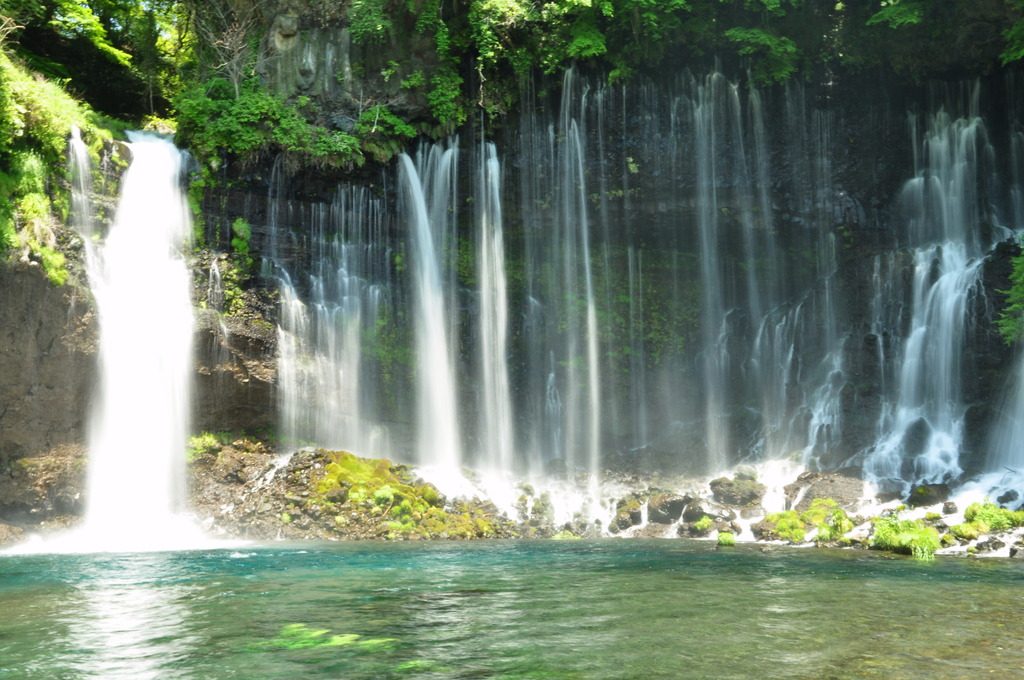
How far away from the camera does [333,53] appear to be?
2441 cm

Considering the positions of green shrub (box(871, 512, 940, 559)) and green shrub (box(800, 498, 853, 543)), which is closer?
green shrub (box(871, 512, 940, 559))

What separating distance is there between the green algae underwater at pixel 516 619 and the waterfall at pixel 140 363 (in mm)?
5795

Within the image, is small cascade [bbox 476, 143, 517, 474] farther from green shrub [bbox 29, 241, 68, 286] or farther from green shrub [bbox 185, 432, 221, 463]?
green shrub [bbox 29, 241, 68, 286]

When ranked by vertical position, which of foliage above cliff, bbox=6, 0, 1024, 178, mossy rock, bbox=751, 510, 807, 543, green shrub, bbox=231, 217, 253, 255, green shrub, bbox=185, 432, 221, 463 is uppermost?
foliage above cliff, bbox=6, 0, 1024, 178

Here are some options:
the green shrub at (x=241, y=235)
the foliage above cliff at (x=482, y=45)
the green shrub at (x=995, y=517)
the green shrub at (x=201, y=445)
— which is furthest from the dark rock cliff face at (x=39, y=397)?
the green shrub at (x=995, y=517)

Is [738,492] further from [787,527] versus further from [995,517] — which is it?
[995,517]

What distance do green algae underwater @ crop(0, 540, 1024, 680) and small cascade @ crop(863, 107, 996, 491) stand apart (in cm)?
761

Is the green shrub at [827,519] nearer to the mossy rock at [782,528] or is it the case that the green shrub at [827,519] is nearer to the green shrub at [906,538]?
the mossy rock at [782,528]

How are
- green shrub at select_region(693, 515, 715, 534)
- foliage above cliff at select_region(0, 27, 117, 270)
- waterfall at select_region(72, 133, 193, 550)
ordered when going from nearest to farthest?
green shrub at select_region(693, 515, 715, 534) → foliage above cliff at select_region(0, 27, 117, 270) → waterfall at select_region(72, 133, 193, 550)

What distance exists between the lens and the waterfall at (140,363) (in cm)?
1838

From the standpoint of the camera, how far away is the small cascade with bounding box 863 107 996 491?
19.6 metres

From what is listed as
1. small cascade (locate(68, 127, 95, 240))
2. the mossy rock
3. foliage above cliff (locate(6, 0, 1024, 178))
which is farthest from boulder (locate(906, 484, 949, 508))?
small cascade (locate(68, 127, 95, 240))

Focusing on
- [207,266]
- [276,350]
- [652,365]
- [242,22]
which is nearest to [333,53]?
[242,22]

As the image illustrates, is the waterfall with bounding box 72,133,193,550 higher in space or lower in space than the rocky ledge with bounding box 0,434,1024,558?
higher
